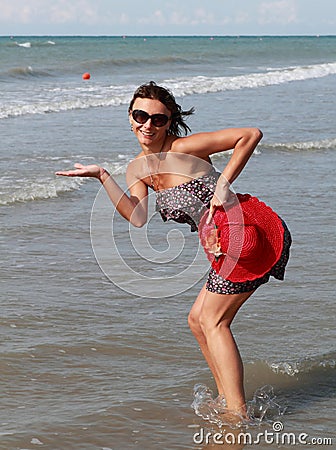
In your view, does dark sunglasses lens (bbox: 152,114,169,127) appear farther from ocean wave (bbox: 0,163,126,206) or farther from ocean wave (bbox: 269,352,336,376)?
ocean wave (bbox: 0,163,126,206)

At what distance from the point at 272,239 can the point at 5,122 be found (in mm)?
12955

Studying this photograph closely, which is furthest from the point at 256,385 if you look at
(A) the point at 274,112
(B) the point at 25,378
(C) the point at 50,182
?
(A) the point at 274,112

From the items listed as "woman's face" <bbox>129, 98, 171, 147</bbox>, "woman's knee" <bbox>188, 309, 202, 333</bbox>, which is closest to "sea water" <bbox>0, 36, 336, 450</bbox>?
→ "woman's knee" <bbox>188, 309, 202, 333</bbox>

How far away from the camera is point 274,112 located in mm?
18688

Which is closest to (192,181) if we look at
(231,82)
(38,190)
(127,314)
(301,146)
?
(127,314)

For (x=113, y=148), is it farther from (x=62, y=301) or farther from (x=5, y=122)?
(x=62, y=301)

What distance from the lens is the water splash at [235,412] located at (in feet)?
14.1

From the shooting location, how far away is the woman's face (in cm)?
411

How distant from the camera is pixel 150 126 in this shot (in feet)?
13.4

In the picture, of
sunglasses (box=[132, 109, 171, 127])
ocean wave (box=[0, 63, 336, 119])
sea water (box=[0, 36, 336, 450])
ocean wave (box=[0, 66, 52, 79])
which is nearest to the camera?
sunglasses (box=[132, 109, 171, 127])

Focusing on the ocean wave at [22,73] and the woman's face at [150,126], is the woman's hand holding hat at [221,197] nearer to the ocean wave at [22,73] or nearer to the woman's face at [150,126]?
the woman's face at [150,126]

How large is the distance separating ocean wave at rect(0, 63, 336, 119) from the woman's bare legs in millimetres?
13660

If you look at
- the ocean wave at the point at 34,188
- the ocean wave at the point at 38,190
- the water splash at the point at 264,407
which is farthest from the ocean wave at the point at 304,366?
the ocean wave at the point at 38,190

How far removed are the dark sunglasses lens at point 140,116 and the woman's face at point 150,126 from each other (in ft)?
0.05
